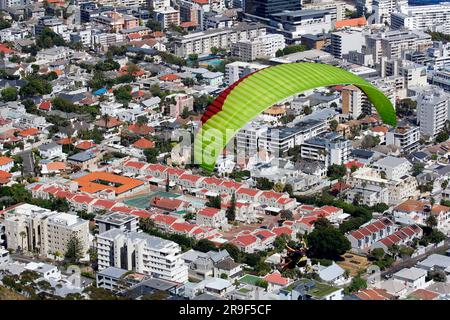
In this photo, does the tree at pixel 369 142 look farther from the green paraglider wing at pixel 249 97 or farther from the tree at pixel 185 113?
the green paraglider wing at pixel 249 97

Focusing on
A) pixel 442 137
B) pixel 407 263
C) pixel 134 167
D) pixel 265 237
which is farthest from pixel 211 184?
pixel 442 137

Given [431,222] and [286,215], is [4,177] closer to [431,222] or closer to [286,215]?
[286,215]

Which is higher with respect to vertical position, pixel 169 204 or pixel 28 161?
pixel 169 204

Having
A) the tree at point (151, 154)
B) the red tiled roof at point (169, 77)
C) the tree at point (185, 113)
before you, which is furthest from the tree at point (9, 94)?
the tree at point (151, 154)

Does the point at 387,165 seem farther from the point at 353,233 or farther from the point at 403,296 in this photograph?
the point at 403,296

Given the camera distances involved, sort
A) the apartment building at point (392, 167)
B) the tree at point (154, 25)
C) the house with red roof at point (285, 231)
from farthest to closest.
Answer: the tree at point (154, 25) → the apartment building at point (392, 167) → the house with red roof at point (285, 231)

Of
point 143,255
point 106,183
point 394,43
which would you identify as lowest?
point 106,183
